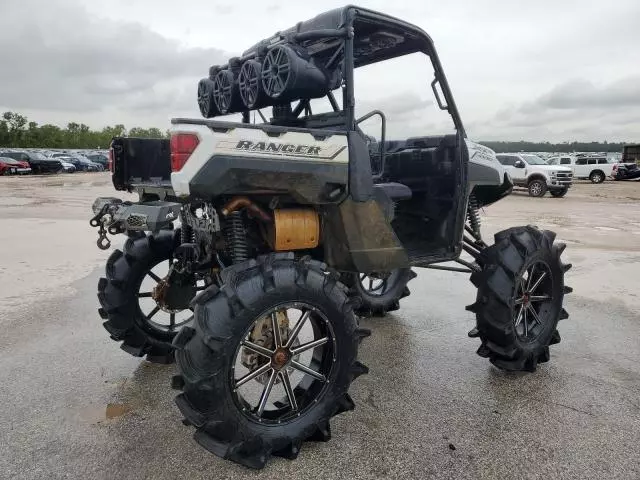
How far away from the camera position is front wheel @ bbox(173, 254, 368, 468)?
2.73 metres

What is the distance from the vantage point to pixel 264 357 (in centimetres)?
306

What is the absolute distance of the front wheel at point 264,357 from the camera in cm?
273

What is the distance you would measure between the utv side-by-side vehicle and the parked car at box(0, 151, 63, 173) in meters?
40.3

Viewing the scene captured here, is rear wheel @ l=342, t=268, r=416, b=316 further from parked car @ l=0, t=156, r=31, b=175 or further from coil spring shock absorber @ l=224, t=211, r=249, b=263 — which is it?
parked car @ l=0, t=156, r=31, b=175

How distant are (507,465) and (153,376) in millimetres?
2618

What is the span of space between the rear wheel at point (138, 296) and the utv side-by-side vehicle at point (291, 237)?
0.04ft

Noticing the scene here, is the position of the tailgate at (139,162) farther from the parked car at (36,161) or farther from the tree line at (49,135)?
the tree line at (49,135)

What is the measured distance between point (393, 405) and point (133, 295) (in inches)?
86.3

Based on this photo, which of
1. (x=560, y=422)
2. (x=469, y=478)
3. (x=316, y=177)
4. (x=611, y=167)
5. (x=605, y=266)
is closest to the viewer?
(x=469, y=478)

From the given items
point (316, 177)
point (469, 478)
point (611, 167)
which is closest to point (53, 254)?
point (316, 177)

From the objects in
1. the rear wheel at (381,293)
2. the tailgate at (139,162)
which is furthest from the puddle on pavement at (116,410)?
the rear wheel at (381,293)

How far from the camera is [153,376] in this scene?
4070 millimetres

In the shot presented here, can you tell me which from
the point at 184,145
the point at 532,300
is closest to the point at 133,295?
the point at 184,145

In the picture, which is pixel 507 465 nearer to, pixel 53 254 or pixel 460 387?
pixel 460 387
